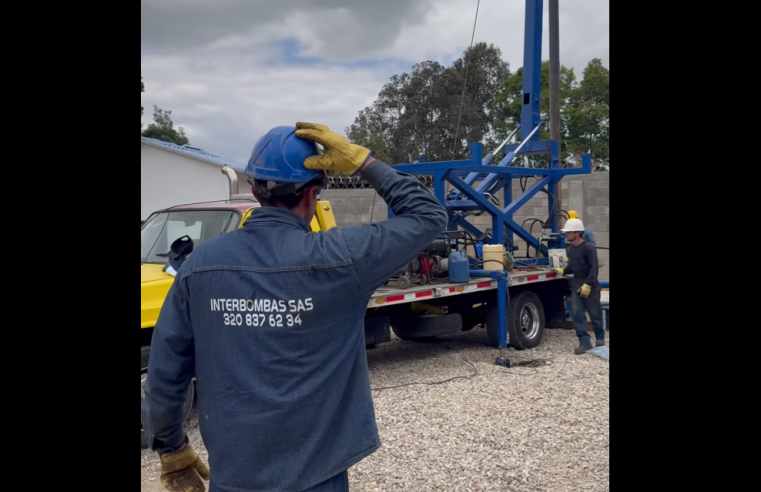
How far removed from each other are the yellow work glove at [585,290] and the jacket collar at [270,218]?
792cm

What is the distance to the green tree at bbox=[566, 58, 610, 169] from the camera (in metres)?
42.0

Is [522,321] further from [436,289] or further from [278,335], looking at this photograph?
[278,335]

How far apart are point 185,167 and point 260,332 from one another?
25866 millimetres

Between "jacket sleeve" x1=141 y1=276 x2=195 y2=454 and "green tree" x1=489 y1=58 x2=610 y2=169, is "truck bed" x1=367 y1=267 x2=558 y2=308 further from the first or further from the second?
"green tree" x1=489 y1=58 x2=610 y2=169

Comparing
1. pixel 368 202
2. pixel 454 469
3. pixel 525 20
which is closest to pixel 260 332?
pixel 454 469

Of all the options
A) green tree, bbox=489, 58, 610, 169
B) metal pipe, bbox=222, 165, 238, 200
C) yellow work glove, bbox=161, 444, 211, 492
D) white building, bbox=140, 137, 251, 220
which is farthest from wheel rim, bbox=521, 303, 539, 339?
green tree, bbox=489, 58, 610, 169

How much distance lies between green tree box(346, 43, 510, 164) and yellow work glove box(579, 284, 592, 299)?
92.1ft

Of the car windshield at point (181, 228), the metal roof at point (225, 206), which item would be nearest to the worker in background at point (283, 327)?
the car windshield at point (181, 228)

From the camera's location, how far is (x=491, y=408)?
6.28m

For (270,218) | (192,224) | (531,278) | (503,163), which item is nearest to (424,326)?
(531,278)

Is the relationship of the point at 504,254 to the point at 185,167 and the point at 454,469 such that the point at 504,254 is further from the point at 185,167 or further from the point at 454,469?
the point at 185,167

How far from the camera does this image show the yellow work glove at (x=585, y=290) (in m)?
9.47

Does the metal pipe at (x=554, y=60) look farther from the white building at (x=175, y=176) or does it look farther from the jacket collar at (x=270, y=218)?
the white building at (x=175, y=176)

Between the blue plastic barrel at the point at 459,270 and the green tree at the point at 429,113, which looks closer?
the blue plastic barrel at the point at 459,270
